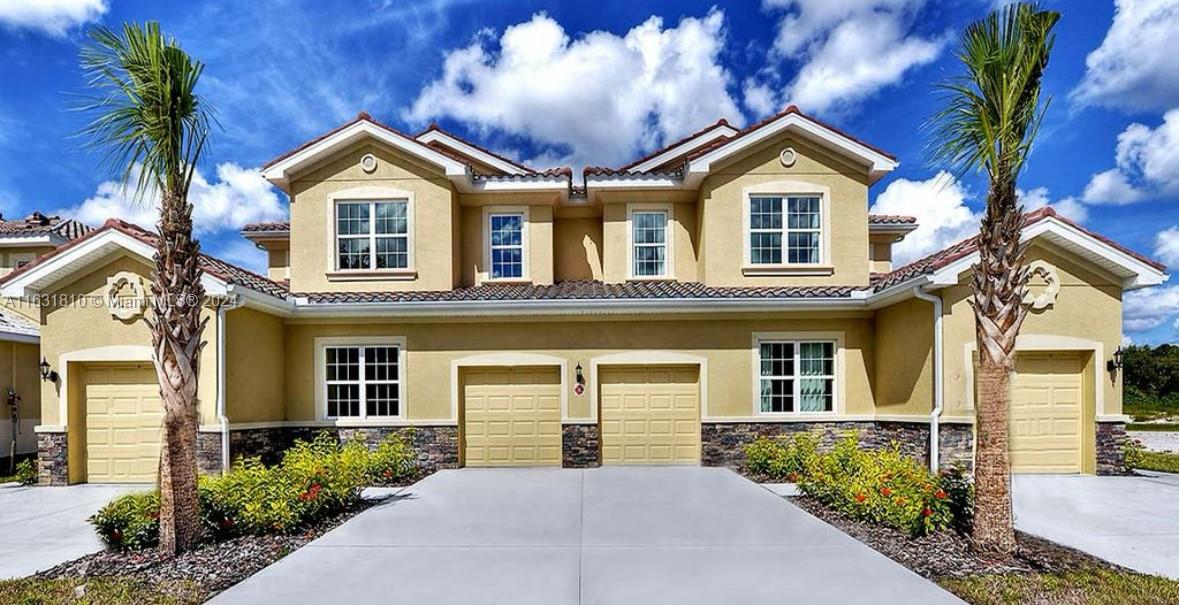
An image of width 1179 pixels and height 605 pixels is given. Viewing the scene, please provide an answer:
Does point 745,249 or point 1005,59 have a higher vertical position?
point 1005,59

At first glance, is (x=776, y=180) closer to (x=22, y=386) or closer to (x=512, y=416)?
(x=512, y=416)

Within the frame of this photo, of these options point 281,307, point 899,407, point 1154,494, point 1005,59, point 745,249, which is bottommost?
point 1154,494

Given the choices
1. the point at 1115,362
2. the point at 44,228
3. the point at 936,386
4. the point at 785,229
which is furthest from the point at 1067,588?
the point at 44,228

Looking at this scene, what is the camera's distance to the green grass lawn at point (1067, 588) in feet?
17.5

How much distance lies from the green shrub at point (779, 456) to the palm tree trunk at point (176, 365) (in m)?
8.81

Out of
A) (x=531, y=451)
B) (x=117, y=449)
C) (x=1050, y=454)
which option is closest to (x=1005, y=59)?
(x=1050, y=454)

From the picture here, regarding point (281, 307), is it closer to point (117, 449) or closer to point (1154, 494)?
point (117, 449)

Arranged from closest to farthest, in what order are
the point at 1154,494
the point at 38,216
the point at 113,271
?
the point at 1154,494
the point at 113,271
the point at 38,216

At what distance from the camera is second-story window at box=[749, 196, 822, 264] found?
13.7m

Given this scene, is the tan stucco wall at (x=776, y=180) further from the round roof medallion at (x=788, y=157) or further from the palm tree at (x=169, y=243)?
the palm tree at (x=169, y=243)

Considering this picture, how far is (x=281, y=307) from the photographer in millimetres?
12117

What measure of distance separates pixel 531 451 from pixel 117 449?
7.85 m

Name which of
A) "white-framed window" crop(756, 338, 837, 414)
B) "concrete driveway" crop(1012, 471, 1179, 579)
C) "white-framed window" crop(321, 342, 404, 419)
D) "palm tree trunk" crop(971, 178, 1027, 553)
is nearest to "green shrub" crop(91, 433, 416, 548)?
"white-framed window" crop(321, 342, 404, 419)

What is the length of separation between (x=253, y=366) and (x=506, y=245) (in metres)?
5.73
